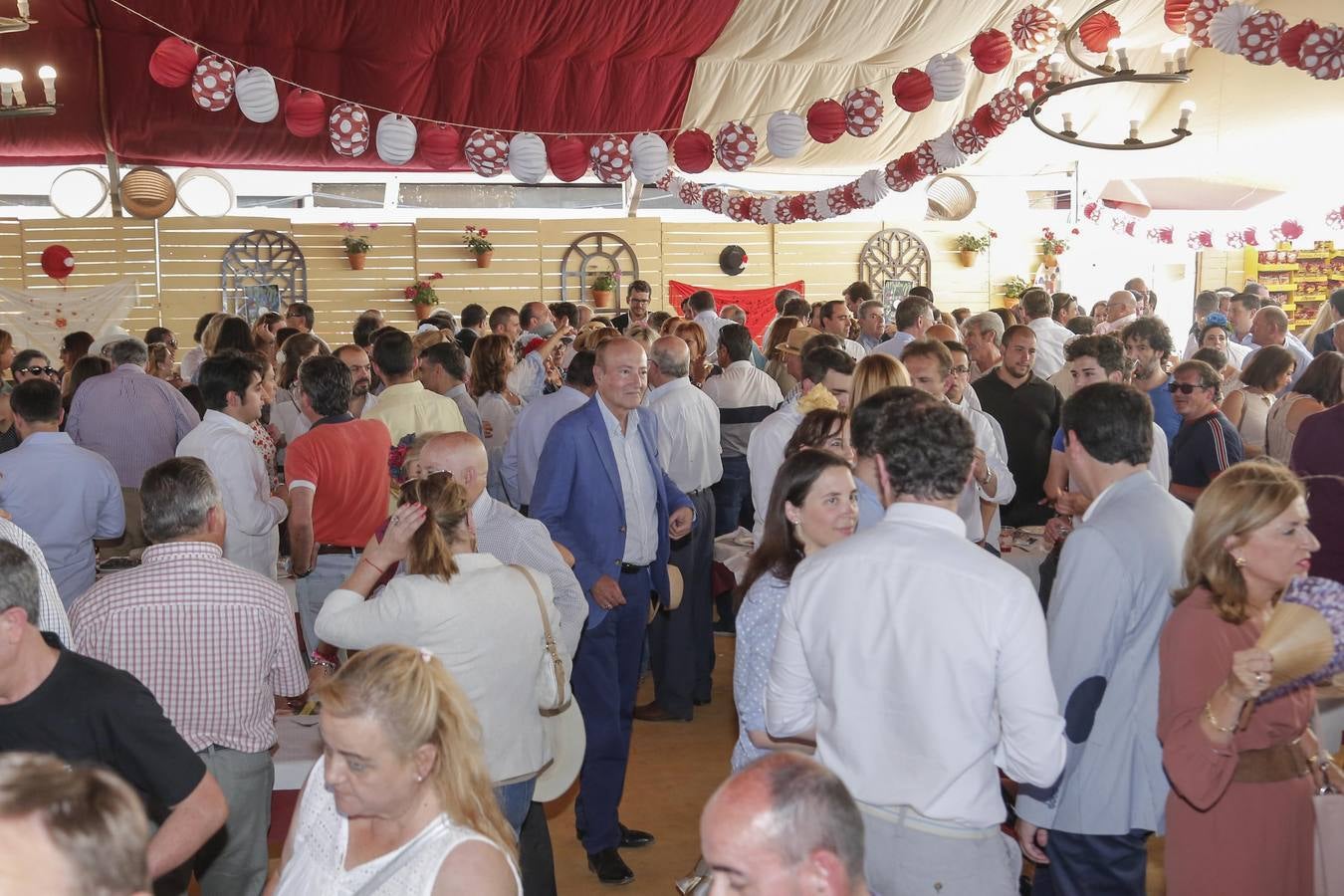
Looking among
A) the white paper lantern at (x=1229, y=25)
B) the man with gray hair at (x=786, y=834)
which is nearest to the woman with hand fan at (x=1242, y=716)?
the man with gray hair at (x=786, y=834)

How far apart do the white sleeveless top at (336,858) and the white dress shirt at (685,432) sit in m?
4.01

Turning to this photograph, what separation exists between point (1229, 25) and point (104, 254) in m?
10.3

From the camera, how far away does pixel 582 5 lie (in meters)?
11.2

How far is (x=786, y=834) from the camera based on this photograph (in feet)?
5.76

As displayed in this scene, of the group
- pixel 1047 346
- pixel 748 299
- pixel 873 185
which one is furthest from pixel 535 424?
pixel 748 299

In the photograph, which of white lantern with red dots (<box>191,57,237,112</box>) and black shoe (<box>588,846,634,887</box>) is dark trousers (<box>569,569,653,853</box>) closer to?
black shoe (<box>588,846,634,887</box>)

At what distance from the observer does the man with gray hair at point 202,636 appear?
10.4 ft

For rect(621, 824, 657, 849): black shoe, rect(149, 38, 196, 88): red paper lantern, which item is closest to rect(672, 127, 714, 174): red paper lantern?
rect(149, 38, 196, 88): red paper lantern

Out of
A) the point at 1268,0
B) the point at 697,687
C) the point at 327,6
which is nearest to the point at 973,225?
the point at 1268,0

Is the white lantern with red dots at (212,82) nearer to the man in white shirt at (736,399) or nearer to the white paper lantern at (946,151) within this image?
the man in white shirt at (736,399)

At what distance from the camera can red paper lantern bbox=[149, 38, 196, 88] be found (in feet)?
27.6

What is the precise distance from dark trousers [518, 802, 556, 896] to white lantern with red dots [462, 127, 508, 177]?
22.4ft

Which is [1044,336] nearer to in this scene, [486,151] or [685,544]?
[685,544]

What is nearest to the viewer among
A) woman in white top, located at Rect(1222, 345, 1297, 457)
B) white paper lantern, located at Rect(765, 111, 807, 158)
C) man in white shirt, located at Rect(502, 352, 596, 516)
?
man in white shirt, located at Rect(502, 352, 596, 516)
